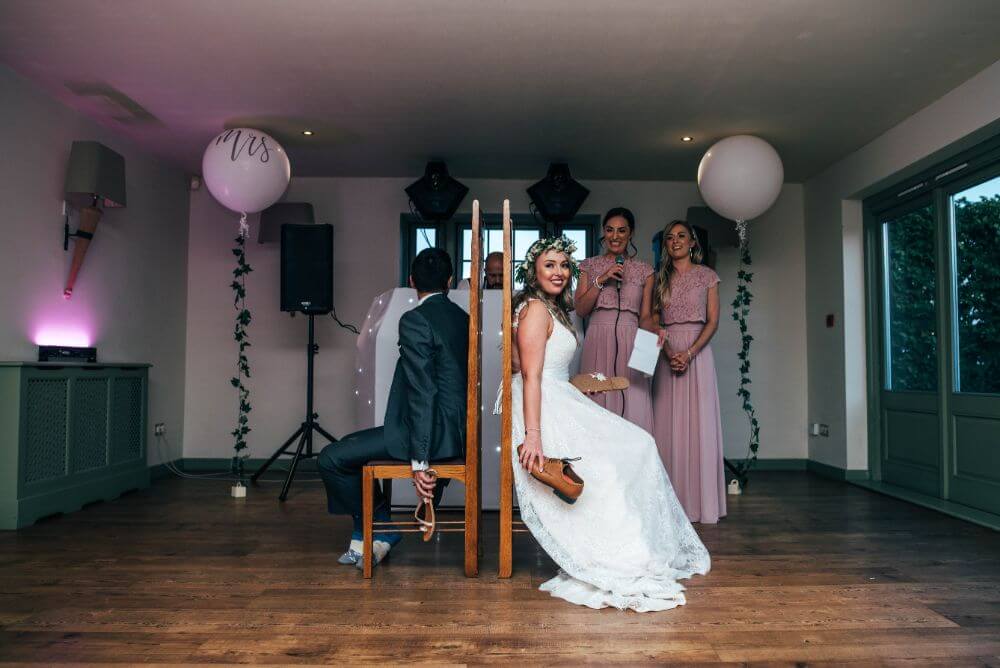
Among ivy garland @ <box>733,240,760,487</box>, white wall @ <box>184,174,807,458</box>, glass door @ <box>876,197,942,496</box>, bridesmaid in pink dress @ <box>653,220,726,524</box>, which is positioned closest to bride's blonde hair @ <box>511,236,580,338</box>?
bridesmaid in pink dress @ <box>653,220,726,524</box>

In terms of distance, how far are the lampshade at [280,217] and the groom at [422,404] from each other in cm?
→ 333

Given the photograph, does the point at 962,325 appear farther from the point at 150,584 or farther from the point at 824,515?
the point at 150,584

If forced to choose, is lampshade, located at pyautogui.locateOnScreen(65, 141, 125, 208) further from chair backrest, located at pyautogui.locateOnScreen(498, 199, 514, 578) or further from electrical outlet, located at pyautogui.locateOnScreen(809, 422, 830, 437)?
electrical outlet, located at pyautogui.locateOnScreen(809, 422, 830, 437)

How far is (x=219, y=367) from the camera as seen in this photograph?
21.0ft

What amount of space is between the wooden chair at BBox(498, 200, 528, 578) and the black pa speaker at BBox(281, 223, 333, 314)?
2798 mm

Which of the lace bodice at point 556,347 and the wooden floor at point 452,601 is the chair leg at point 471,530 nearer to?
the wooden floor at point 452,601

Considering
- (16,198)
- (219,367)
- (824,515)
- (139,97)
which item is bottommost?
(824,515)

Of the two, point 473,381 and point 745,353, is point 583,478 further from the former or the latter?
point 745,353

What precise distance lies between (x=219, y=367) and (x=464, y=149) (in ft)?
9.69

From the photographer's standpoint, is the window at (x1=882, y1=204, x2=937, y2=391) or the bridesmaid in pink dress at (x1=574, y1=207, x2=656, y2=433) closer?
the bridesmaid in pink dress at (x1=574, y1=207, x2=656, y2=433)

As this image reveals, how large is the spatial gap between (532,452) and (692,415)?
1.72 m

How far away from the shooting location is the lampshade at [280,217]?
6168mm

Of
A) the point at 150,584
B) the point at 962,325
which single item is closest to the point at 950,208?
the point at 962,325

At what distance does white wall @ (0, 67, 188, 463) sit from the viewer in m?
4.20
